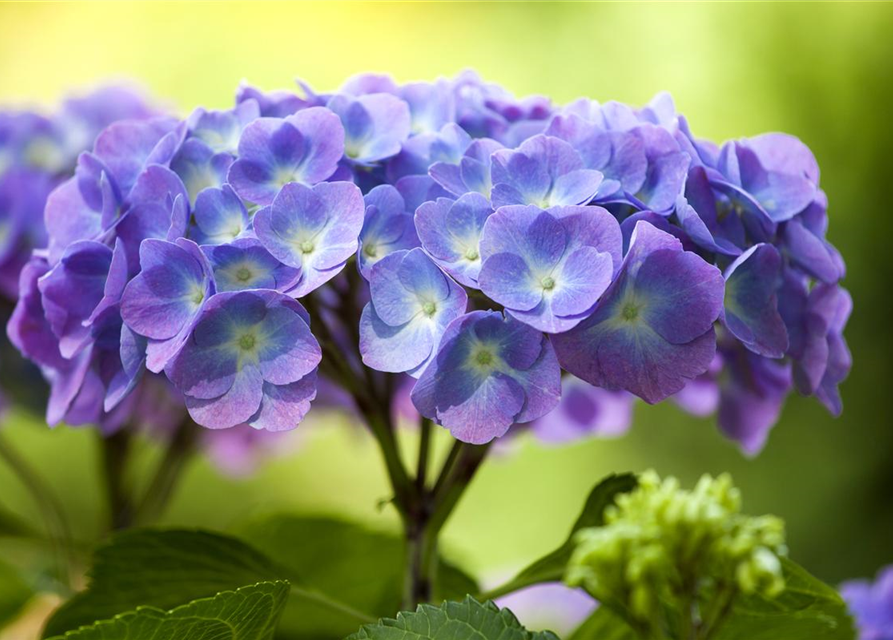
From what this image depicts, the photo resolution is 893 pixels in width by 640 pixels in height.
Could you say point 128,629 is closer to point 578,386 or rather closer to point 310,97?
point 310,97

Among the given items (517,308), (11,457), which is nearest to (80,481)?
(11,457)

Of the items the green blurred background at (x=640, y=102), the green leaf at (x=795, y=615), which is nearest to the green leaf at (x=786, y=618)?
the green leaf at (x=795, y=615)

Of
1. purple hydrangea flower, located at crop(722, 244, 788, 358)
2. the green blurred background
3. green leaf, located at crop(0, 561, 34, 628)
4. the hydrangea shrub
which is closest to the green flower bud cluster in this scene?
the hydrangea shrub

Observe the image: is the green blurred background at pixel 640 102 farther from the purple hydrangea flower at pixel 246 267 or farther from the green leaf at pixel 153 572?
the purple hydrangea flower at pixel 246 267

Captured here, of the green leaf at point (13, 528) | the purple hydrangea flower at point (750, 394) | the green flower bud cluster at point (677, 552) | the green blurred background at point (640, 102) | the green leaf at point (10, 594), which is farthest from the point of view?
the green blurred background at point (640, 102)

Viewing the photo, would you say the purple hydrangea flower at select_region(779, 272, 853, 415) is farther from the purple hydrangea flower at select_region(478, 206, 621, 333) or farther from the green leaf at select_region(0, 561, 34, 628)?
the green leaf at select_region(0, 561, 34, 628)

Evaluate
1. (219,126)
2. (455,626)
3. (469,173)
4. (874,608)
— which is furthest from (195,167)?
(874,608)

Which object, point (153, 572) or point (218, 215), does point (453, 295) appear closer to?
point (218, 215)
